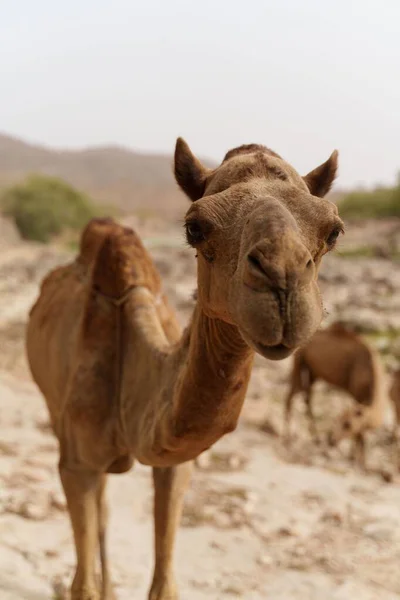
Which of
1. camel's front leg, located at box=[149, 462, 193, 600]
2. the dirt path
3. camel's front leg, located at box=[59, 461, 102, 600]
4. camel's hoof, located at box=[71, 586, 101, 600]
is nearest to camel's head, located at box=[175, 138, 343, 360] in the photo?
camel's front leg, located at box=[149, 462, 193, 600]

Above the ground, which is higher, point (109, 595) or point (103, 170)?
point (109, 595)

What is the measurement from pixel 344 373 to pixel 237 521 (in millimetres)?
5068

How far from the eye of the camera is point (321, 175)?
3045 millimetres

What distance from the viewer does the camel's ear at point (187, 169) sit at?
9.84 feet

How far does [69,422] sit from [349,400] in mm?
9067

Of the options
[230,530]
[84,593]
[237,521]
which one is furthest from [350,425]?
[84,593]

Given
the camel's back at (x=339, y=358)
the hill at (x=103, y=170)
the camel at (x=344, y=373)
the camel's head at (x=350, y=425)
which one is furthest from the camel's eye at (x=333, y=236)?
the hill at (x=103, y=170)

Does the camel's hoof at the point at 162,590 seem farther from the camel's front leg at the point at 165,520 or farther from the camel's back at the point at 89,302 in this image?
the camel's back at the point at 89,302

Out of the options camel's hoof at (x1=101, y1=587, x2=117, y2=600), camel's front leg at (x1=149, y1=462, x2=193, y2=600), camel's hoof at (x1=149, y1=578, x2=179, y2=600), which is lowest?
camel's hoof at (x1=101, y1=587, x2=117, y2=600)

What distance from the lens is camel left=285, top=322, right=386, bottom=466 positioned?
9.56 m

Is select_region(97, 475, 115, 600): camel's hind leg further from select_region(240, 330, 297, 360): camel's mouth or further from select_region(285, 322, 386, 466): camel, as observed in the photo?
select_region(285, 322, 386, 466): camel

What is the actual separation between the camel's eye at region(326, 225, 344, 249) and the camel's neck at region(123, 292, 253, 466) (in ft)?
1.60

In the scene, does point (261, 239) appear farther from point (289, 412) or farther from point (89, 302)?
point (289, 412)

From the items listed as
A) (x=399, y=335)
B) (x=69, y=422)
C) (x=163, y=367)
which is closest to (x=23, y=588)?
(x=69, y=422)
